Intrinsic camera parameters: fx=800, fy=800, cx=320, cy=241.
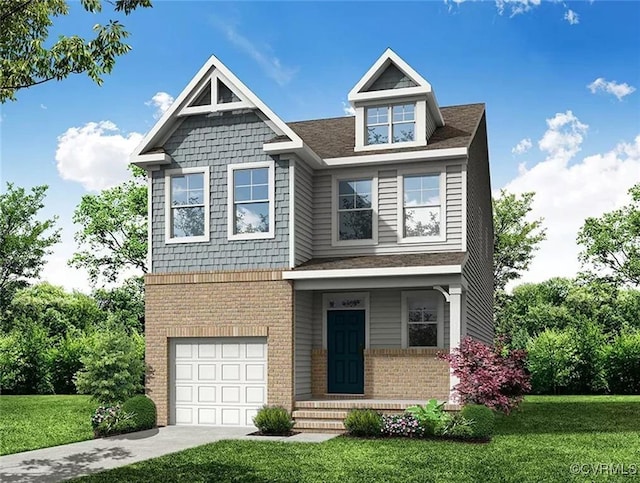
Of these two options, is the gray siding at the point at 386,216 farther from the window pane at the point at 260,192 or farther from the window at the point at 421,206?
the window pane at the point at 260,192

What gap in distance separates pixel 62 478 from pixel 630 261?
107ft

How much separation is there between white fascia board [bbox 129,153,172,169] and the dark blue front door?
229 inches

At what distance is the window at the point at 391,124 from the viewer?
20.9 meters

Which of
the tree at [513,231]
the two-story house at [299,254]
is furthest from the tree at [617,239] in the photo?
the two-story house at [299,254]

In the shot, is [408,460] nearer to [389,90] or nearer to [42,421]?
[389,90]

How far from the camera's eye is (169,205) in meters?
A: 20.0

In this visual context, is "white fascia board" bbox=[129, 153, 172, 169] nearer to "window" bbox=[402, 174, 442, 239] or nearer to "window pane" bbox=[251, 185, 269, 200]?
"window pane" bbox=[251, 185, 269, 200]

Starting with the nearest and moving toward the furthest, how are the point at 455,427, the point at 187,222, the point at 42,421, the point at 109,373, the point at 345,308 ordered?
the point at 455,427, the point at 109,373, the point at 187,222, the point at 345,308, the point at 42,421

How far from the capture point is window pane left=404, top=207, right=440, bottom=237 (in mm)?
20031

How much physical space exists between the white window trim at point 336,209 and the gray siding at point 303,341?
160 cm

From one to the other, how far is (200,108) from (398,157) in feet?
16.6

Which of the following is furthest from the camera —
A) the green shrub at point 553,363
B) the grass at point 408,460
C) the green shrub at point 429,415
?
the green shrub at point 553,363

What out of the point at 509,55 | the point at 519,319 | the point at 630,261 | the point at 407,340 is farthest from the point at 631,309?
the point at 407,340

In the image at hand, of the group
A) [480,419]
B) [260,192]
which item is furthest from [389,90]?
[480,419]
